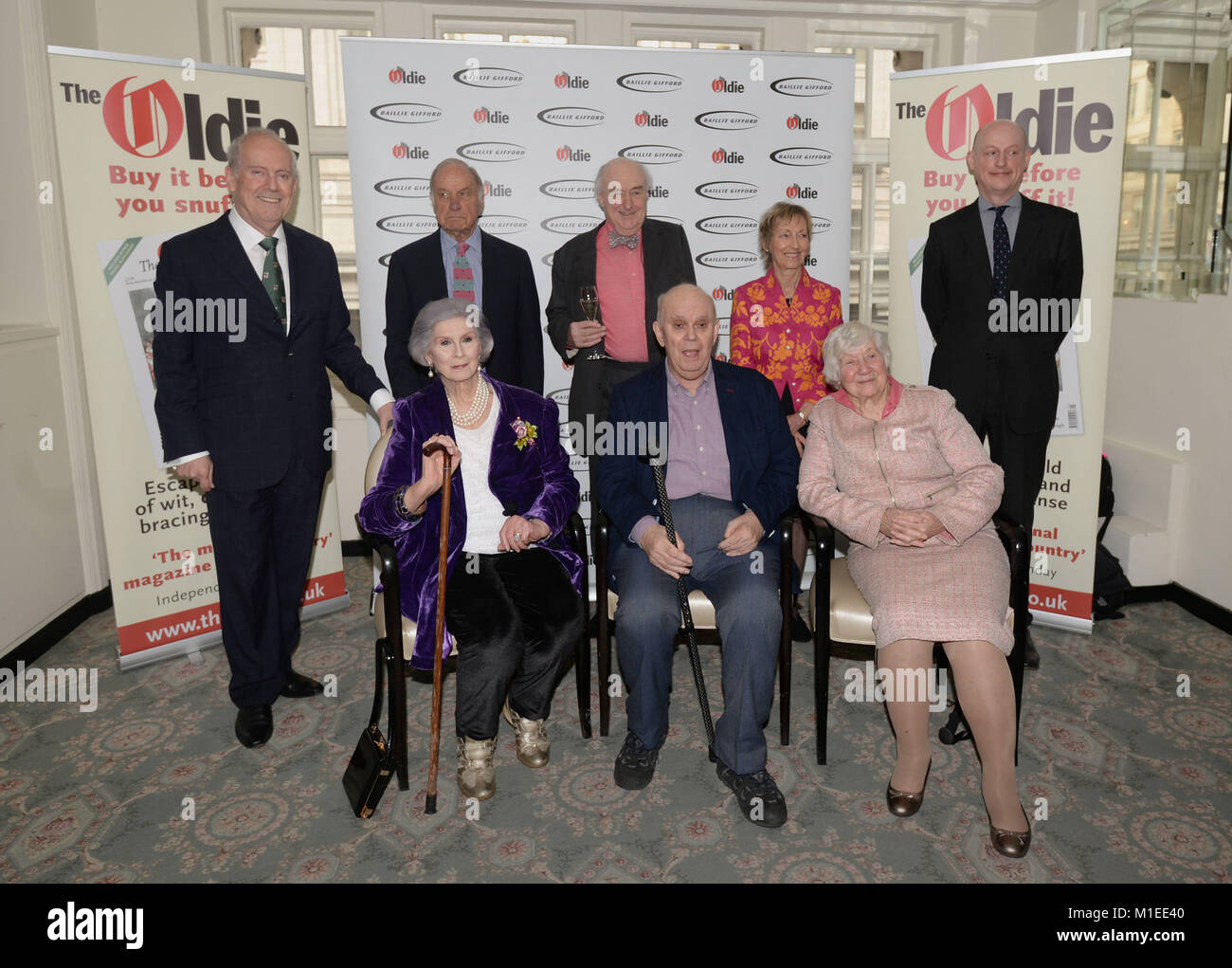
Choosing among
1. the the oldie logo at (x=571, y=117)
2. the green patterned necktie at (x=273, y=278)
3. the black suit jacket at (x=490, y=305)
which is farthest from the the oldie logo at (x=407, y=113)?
the green patterned necktie at (x=273, y=278)

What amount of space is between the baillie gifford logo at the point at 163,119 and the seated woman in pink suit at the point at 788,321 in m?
2.01

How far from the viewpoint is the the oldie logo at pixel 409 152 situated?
3.96 meters

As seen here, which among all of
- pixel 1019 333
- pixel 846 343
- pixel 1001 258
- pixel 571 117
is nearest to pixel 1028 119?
pixel 1001 258

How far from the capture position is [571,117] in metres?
4.05

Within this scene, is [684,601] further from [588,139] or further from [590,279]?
[588,139]

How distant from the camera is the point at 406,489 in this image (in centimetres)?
271

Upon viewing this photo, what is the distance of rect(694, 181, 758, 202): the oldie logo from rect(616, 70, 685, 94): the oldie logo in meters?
0.45

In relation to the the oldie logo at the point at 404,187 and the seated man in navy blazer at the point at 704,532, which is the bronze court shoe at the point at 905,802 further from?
the the oldie logo at the point at 404,187

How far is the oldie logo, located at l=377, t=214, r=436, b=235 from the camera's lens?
4.00m

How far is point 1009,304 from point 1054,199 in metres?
0.59

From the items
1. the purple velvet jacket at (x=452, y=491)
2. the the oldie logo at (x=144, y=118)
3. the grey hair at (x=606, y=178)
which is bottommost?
the purple velvet jacket at (x=452, y=491)
